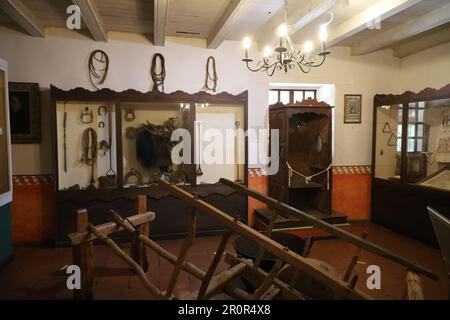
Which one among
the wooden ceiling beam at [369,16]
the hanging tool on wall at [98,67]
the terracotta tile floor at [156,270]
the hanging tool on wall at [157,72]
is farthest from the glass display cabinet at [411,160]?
the hanging tool on wall at [98,67]

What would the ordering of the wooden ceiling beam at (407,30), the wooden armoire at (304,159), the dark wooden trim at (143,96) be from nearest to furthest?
the wooden ceiling beam at (407,30)
the dark wooden trim at (143,96)
the wooden armoire at (304,159)

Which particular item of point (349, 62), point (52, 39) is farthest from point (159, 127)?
point (349, 62)

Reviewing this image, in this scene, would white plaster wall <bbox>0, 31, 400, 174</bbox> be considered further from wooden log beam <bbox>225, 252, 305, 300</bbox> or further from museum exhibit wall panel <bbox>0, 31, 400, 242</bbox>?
wooden log beam <bbox>225, 252, 305, 300</bbox>

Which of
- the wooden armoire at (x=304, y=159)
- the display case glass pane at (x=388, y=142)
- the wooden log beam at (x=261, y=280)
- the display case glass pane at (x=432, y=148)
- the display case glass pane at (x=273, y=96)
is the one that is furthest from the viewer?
the display case glass pane at (x=273, y=96)

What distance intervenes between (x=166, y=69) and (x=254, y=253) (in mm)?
2775

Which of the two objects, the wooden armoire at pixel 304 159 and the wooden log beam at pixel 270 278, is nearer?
the wooden log beam at pixel 270 278

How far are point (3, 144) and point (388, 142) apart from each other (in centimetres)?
510

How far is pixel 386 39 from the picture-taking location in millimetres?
4016

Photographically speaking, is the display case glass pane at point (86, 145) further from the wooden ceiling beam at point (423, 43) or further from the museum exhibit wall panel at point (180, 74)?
the wooden ceiling beam at point (423, 43)

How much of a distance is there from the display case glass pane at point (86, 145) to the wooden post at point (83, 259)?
5.14ft

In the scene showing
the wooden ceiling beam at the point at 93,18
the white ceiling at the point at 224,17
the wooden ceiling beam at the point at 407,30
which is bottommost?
the wooden ceiling beam at the point at 93,18

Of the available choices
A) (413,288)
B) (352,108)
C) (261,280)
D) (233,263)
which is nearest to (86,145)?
(233,263)

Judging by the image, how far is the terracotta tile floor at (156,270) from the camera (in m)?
2.71

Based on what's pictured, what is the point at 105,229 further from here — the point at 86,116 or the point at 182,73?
the point at 182,73
